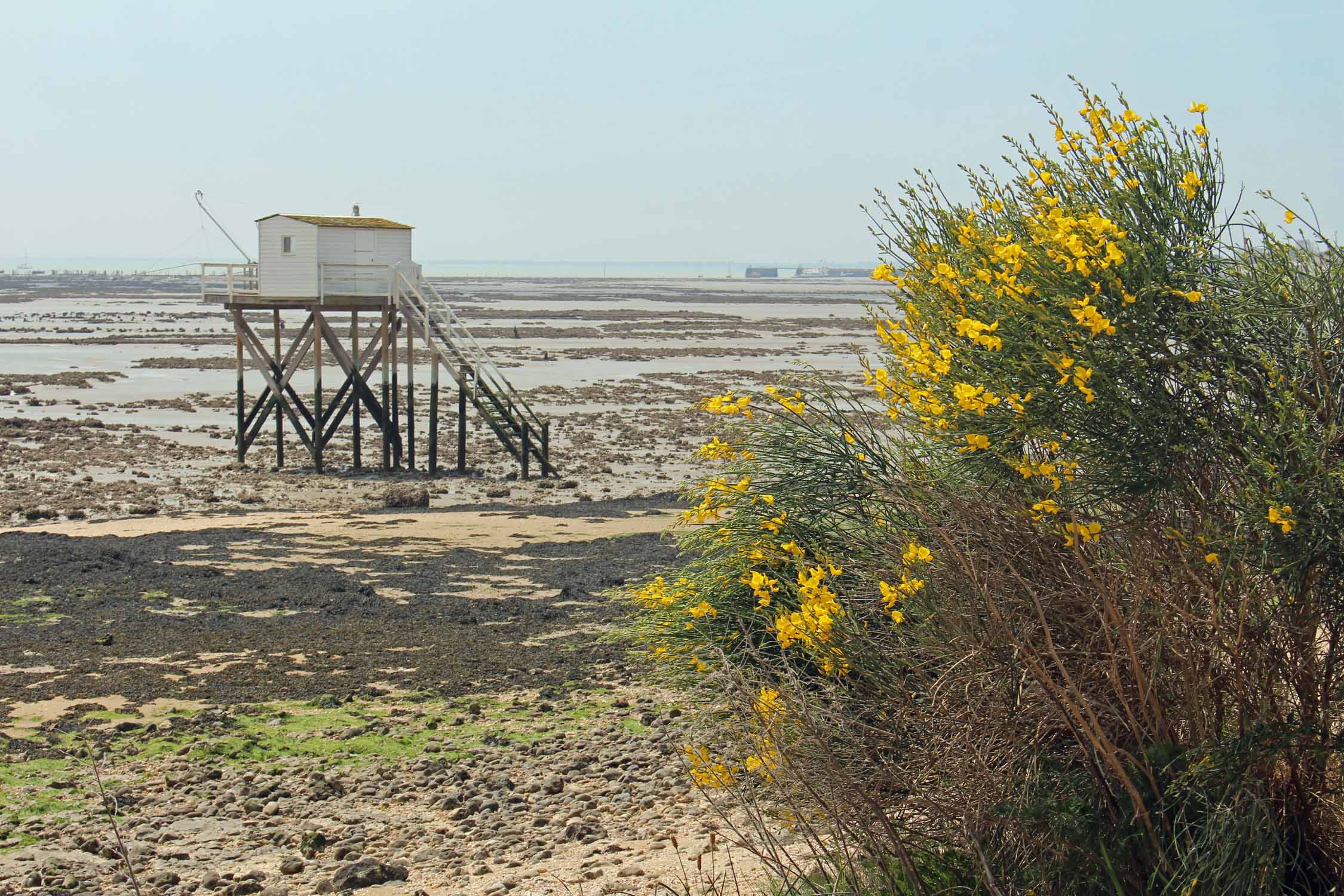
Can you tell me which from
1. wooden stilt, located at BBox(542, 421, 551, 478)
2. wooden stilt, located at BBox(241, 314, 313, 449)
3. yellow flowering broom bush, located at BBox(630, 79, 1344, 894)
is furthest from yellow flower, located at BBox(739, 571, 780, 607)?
wooden stilt, located at BBox(241, 314, 313, 449)

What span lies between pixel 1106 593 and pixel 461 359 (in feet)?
80.0

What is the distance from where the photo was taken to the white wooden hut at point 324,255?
97.5 feet

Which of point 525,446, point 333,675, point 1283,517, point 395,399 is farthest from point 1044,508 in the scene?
point 395,399

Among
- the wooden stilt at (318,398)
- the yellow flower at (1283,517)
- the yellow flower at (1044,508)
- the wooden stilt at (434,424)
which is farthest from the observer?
the wooden stilt at (318,398)

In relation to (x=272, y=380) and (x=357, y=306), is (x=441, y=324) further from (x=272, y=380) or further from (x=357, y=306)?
(x=272, y=380)

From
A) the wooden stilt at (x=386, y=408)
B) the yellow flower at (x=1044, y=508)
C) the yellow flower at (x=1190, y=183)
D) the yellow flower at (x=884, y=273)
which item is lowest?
the wooden stilt at (x=386, y=408)

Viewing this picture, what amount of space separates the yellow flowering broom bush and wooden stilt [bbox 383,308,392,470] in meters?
23.6

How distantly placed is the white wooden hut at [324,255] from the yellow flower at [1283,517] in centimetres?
2636

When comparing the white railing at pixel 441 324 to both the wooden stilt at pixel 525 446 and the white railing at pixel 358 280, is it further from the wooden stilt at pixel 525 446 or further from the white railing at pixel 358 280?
the wooden stilt at pixel 525 446

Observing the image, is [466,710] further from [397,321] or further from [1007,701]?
[397,321]

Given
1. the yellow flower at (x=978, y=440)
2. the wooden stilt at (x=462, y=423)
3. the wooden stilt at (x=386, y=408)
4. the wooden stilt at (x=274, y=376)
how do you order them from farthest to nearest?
the wooden stilt at (x=274, y=376) → the wooden stilt at (x=386, y=408) → the wooden stilt at (x=462, y=423) → the yellow flower at (x=978, y=440)

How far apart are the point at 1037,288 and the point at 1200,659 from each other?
1904 millimetres

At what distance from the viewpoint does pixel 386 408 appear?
1195 inches

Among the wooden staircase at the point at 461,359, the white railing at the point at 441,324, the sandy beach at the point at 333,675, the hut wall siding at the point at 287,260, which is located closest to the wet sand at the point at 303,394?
the sandy beach at the point at 333,675
